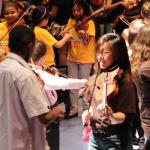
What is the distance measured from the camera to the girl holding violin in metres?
2.40

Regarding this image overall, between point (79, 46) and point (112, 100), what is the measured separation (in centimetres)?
262

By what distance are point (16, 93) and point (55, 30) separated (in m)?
2.89

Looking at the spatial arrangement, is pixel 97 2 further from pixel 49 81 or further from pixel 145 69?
pixel 145 69

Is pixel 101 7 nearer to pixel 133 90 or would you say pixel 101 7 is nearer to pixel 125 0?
pixel 125 0

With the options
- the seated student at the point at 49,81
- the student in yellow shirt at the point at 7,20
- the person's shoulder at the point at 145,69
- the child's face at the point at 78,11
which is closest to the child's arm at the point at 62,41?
the child's face at the point at 78,11

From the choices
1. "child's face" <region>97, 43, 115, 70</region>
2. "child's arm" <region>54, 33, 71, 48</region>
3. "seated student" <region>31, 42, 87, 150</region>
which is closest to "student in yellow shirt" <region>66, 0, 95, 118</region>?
"child's arm" <region>54, 33, 71, 48</region>

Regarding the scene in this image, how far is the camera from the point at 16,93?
2.19 meters

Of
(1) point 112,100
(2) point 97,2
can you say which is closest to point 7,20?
(2) point 97,2

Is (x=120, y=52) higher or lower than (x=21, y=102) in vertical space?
higher

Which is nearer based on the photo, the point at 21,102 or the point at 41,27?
the point at 21,102

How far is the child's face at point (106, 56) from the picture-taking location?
247 centimetres

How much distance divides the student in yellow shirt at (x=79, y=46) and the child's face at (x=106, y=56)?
2.43m

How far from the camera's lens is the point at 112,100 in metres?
2.43

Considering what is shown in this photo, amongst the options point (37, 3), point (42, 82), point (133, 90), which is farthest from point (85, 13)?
point (133, 90)
